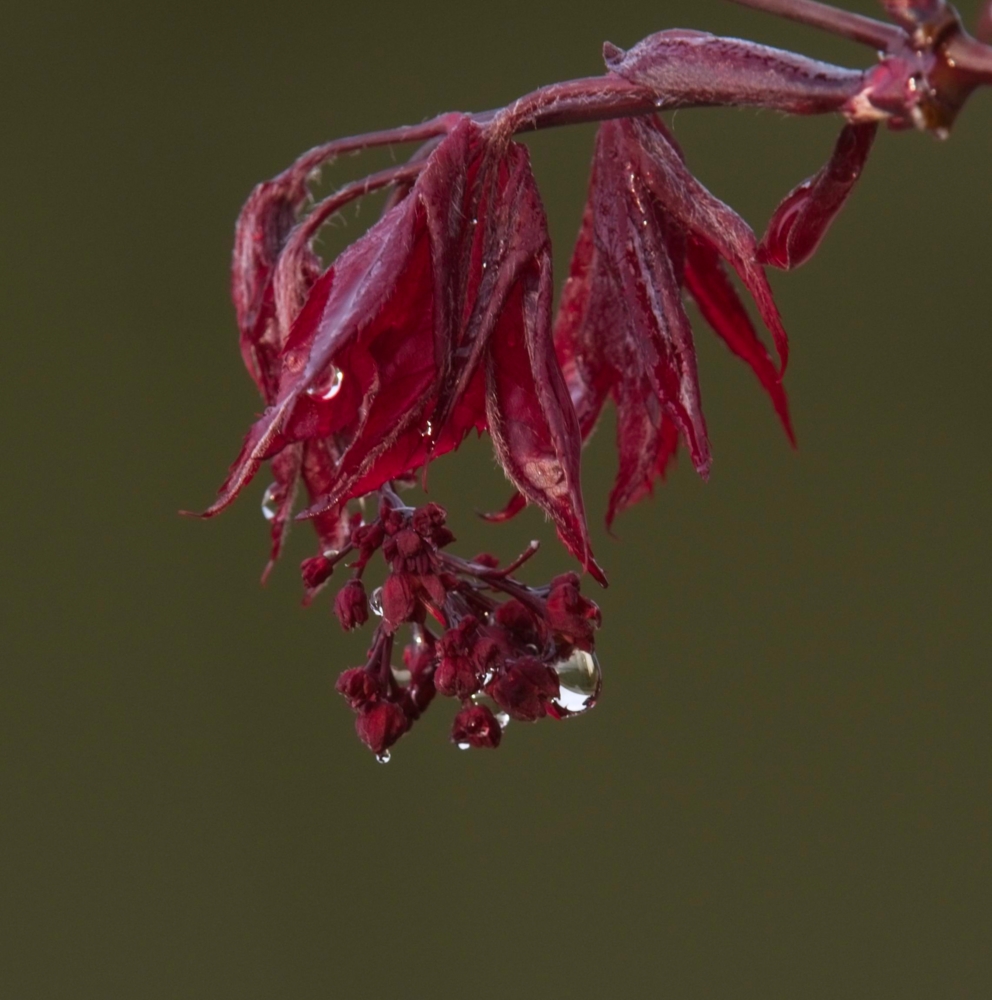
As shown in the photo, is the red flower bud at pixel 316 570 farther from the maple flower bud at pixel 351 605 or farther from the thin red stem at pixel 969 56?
the thin red stem at pixel 969 56

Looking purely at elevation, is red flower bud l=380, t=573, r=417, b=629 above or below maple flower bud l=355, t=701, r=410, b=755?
above

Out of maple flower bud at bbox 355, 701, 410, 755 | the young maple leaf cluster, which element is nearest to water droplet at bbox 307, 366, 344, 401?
the young maple leaf cluster

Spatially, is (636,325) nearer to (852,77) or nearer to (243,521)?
(852,77)

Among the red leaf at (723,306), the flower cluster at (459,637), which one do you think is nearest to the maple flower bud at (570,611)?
the flower cluster at (459,637)

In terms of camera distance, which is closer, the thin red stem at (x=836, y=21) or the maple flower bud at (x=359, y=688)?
the thin red stem at (x=836, y=21)

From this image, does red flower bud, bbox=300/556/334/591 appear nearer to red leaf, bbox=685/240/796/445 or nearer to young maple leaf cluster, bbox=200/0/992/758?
young maple leaf cluster, bbox=200/0/992/758

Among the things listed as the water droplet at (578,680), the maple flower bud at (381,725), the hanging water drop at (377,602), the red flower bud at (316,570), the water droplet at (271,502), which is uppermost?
the water droplet at (271,502)
